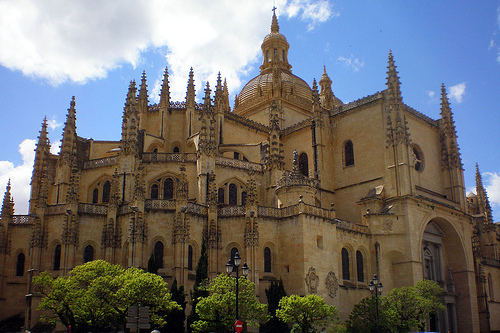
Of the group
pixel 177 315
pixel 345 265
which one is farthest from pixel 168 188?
pixel 345 265

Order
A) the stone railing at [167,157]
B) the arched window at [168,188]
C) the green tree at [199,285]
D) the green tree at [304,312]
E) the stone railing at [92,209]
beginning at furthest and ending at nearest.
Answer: the stone railing at [167,157]
the arched window at [168,188]
the stone railing at [92,209]
the green tree at [199,285]
the green tree at [304,312]

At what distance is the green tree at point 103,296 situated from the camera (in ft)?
89.6

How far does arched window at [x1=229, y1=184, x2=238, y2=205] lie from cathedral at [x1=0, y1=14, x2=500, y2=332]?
0.54 ft

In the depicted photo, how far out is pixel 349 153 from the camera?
4725 cm

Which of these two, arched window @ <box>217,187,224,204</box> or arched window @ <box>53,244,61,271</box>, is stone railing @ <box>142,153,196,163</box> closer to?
arched window @ <box>217,187,224,204</box>

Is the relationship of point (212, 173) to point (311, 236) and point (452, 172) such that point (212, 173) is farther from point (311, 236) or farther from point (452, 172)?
point (452, 172)

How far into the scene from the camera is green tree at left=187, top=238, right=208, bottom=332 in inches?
1222

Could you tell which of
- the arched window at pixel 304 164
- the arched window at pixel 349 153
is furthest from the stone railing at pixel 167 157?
the arched window at pixel 349 153

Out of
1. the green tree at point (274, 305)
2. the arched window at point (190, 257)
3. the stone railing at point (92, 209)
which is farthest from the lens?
the stone railing at point (92, 209)

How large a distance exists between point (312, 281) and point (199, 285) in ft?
24.6

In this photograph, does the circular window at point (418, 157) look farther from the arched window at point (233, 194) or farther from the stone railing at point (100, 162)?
the stone railing at point (100, 162)

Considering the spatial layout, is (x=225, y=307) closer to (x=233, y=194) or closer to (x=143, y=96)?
(x=233, y=194)

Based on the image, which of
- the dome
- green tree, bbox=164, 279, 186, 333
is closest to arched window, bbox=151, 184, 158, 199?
green tree, bbox=164, 279, 186, 333

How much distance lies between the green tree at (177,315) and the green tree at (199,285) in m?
0.47
